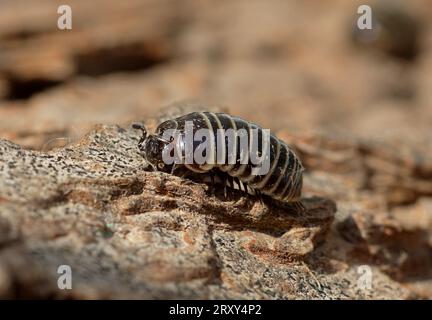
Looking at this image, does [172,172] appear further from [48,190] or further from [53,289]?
[53,289]

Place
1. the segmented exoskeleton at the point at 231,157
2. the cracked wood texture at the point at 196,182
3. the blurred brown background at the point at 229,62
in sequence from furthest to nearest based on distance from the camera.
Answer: the blurred brown background at the point at 229,62 < the segmented exoskeleton at the point at 231,157 < the cracked wood texture at the point at 196,182

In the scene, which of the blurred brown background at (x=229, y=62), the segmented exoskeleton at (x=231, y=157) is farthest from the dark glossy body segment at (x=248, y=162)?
the blurred brown background at (x=229, y=62)

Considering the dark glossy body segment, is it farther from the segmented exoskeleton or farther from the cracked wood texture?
the cracked wood texture

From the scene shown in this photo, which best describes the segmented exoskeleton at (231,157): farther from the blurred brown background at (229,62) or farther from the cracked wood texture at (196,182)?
the blurred brown background at (229,62)

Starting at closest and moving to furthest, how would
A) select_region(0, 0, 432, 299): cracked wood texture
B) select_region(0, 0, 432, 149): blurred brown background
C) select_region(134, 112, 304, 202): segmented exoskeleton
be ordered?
select_region(0, 0, 432, 299): cracked wood texture < select_region(134, 112, 304, 202): segmented exoskeleton < select_region(0, 0, 432, 149): blurred brown background

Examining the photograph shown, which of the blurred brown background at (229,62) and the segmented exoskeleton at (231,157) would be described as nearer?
the segmented exoskeleton at (231,157)

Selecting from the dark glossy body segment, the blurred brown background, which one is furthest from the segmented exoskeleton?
the blurred brown background

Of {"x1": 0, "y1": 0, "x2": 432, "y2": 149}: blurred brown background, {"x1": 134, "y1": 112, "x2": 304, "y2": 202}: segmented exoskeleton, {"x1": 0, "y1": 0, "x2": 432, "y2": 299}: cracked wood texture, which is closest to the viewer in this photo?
{"x1": 0, "y1": 0, "x2": 432, "y2": 299}: cracked wood texture
